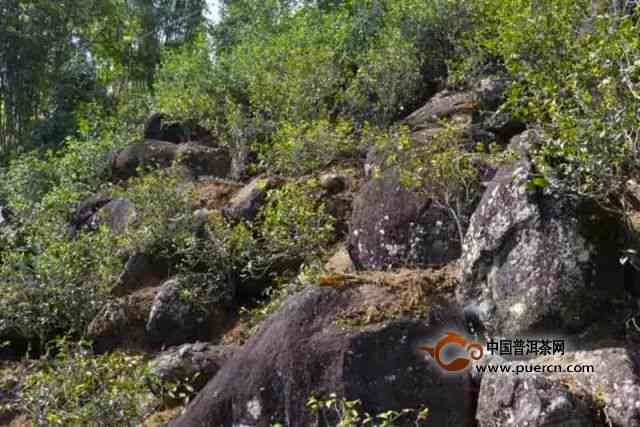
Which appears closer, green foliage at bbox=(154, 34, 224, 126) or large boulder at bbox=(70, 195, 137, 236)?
large boulder at bbox=(70, 195, 137, 236)

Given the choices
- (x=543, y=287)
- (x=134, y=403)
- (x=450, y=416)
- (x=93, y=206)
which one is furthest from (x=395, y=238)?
(x=93, y=206)

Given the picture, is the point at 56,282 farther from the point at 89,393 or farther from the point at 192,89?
the point at 192,89

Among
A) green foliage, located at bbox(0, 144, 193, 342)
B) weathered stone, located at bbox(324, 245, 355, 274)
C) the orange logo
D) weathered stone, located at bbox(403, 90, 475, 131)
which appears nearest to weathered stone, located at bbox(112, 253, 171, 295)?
green foliage, located at bbox(0, 144, 193, 342)

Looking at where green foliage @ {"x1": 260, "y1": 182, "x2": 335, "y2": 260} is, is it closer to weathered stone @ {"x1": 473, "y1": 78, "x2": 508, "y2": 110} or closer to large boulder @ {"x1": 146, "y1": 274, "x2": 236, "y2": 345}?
large boulder @ {"x1": 146, "y1": 274, "x2": 236, "y2": 345}

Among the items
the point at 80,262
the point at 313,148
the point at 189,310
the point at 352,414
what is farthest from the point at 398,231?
the point at 80,262

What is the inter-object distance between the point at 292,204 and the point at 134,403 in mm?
3486

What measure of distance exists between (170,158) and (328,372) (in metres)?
9.89

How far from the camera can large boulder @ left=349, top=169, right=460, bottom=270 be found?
7188mm

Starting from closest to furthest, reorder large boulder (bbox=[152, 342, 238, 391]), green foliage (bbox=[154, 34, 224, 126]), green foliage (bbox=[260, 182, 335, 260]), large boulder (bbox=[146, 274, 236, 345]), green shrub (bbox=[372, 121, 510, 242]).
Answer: large boulder (bbox=[152, 342, 238, 391]) < green shrub (bbox=[372, 121, 510, 242]) < green foliage (bbox=[260, 182, 335, 260]) < large boulder (bbox=[146, 274, 236, 345]) < green foliage (bbox=[154, 34, 224, 126])

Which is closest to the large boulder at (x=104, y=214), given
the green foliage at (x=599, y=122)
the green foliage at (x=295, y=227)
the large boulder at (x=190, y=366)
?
the green foliage at (x=295, y=227)

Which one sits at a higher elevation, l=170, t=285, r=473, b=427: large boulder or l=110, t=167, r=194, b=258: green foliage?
l=110, t=167, r=194, b=258: green foliage

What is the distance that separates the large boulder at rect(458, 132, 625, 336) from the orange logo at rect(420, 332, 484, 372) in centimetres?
28

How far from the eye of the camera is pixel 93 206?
43.2 ft

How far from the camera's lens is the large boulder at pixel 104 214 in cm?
1146
